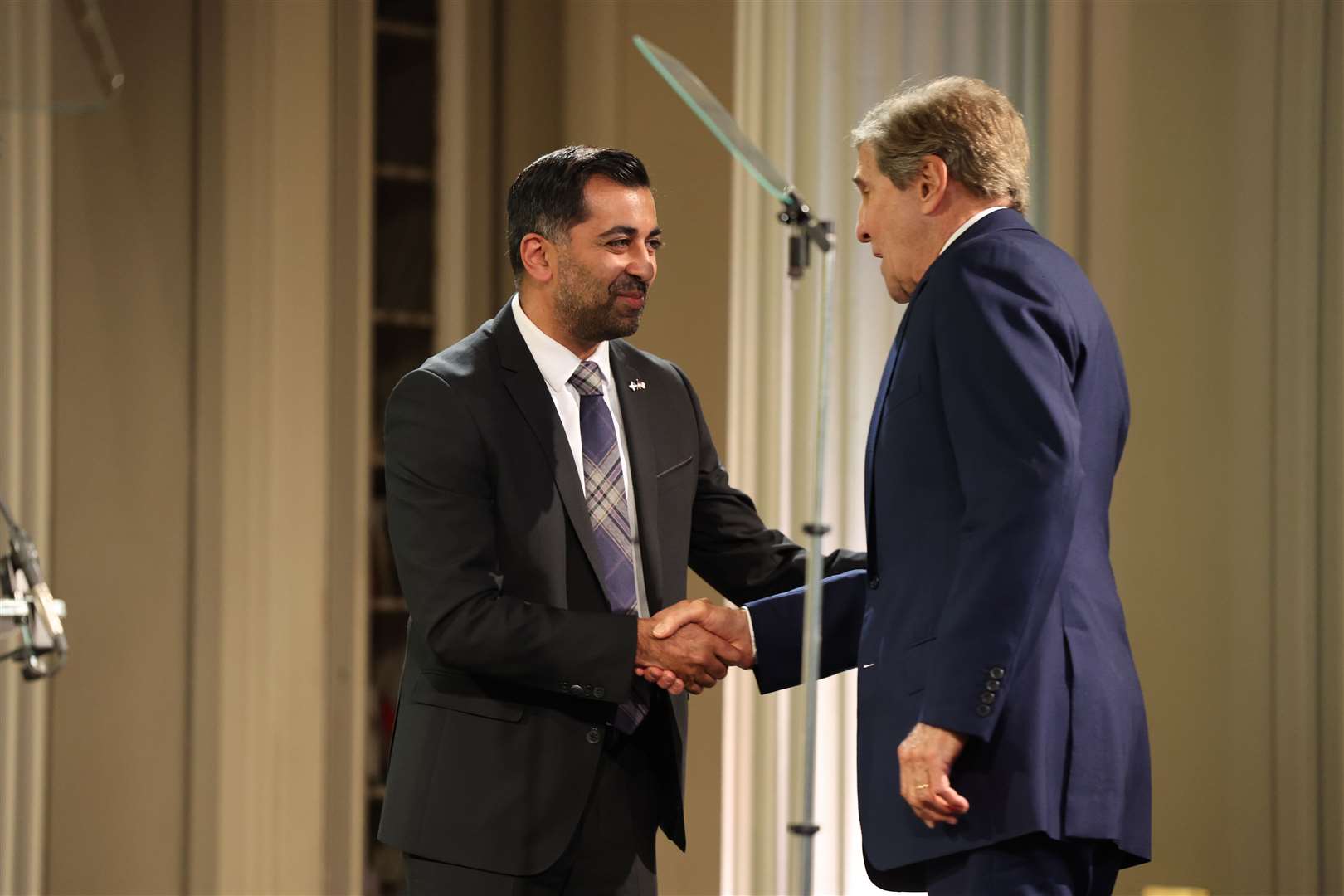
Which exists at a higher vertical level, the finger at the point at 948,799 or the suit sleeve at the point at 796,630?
the suit sleeve at the point at 796,630

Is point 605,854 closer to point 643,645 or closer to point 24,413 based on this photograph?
point 643,645

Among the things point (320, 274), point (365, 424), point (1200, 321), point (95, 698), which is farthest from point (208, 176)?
point (1200, 321)

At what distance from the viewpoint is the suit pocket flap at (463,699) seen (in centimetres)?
212

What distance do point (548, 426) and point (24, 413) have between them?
1770 mm

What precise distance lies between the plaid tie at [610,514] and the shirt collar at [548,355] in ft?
0.05

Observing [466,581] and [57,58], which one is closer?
[466,581]

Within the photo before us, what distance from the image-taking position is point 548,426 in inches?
86.5

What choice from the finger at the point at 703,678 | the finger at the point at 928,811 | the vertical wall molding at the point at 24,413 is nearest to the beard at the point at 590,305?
the finger at the point at 703,678

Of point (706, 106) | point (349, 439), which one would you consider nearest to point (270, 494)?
point (349, 439)

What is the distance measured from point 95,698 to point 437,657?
208 cm

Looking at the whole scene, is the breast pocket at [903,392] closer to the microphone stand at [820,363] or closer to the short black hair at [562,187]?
the microphone stand at [820,363]

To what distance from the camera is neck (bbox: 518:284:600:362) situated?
2.31 metres

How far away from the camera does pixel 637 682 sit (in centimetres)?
218

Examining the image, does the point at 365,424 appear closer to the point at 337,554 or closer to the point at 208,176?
the point at 337,554
